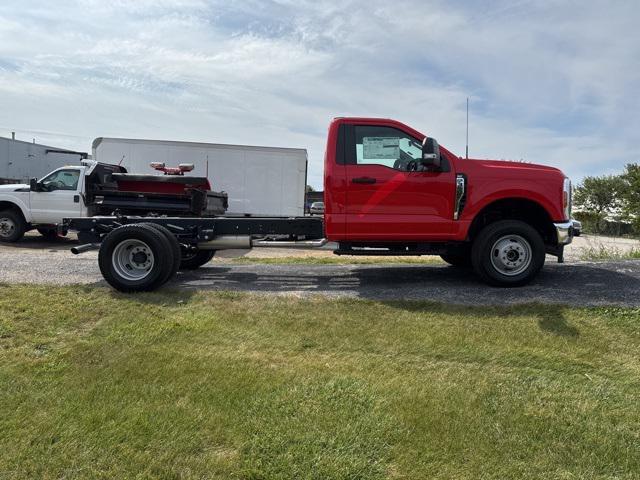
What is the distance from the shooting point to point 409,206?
6.61 m

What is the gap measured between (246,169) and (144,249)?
1030 cm

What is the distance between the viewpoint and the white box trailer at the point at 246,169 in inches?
651

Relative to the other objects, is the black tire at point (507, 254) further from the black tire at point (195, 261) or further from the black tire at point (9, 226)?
the black tire at point (9, 226)

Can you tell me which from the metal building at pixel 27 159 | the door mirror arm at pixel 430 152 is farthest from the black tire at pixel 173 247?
the metal building at pixel 27 159

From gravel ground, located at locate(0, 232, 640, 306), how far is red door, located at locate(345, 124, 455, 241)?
76 cm

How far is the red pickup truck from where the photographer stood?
6543mm

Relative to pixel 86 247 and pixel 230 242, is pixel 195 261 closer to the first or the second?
pixel 230 242

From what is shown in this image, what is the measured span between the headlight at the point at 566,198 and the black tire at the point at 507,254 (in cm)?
49

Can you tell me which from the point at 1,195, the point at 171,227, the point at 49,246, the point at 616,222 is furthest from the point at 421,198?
the point at 616,222

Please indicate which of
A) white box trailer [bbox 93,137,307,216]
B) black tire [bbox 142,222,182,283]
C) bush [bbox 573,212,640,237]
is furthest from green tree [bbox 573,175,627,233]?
black tire [bbox 142,222,182,283]

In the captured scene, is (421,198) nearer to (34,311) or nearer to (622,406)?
(622,406)

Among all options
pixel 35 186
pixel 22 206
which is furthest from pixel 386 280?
pixel 22 206

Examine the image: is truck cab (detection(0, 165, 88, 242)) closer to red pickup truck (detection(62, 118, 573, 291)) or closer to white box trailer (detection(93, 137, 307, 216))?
white box trailer (detection(93, 137, 307, 216))

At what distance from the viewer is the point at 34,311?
17.0 ft
